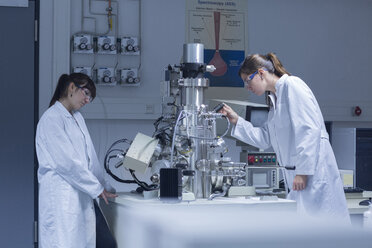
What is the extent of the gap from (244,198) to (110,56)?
1939 mm

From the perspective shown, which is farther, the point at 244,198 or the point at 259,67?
the point at 259,67

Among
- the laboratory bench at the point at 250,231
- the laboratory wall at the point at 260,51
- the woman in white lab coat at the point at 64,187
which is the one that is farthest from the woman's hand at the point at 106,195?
the laboratory bench at the point at 250,231

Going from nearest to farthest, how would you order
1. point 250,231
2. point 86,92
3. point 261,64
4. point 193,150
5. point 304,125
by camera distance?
point 250,231 < point 193,150 < point 304,125 < point 261,64 < point 86,92

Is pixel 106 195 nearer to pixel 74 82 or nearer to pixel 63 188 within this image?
pixel 63 188

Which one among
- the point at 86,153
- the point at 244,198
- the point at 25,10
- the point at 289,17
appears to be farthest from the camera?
the point at 289,17

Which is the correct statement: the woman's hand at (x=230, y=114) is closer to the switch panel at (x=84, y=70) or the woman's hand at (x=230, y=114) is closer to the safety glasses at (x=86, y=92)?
Result: the safety glasses at (x=86, y=92)

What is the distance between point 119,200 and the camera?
202 cm

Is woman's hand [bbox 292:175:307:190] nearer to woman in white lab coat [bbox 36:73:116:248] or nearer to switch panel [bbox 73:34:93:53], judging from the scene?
woman in white lab coat [bbox 36:73:116:248]

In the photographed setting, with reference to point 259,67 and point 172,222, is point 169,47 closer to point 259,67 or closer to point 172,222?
point 259,67

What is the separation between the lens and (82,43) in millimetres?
3480

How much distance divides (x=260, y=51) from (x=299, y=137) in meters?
1.92

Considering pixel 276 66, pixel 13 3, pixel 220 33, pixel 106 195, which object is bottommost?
pixel 106 195

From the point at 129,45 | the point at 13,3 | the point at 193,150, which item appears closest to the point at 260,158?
the point at 193,150

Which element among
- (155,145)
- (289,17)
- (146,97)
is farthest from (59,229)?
(289,17)
